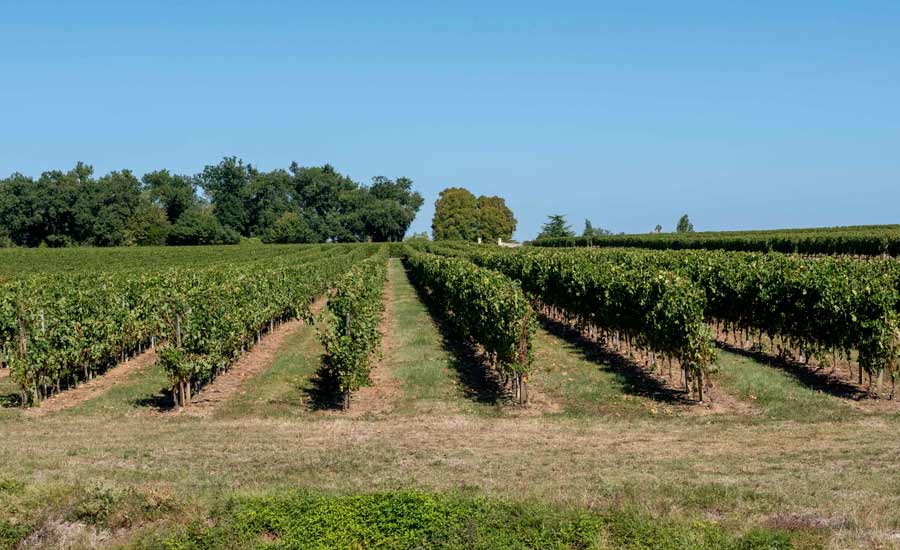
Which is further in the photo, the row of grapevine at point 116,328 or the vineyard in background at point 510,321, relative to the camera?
the row of grapevine at point 116,328

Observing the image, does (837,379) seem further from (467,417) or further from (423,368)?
(423,368)

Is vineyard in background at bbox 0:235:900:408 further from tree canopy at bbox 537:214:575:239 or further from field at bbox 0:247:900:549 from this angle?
tree canopy at bbox 537:214:575:239

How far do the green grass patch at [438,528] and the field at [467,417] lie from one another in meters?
0.02

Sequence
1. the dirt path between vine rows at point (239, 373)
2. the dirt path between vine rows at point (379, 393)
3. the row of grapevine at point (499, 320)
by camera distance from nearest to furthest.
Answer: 1. the dirt path between vine rows at point (379, 393)
2. the row of grapevine at point (499, 320)
3. the dirt path between vine rows at point (239, 373)

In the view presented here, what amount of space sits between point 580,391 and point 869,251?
41.9m

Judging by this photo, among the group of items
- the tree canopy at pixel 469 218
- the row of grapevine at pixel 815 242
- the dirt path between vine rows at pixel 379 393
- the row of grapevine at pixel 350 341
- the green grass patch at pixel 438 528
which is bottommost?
the dirt path between vine rows at pixel 379 393

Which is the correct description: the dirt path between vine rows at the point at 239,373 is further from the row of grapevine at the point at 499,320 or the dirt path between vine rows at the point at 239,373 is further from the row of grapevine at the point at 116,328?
the row of grapevine at the point at 499,320

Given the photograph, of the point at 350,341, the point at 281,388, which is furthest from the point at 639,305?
the point at 281,388

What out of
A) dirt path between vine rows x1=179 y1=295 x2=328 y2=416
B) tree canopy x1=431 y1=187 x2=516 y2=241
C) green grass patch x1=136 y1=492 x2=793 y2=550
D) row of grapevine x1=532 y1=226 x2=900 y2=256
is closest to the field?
green grass patch x1=136 y1=492 x2=793 y2=550

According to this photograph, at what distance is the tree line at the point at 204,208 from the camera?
382 feet

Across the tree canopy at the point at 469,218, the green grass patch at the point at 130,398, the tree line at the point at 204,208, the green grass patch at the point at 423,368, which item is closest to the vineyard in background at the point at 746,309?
the green grass patch at the point at 423,368

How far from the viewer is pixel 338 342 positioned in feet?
58.3

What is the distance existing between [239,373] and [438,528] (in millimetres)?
14211

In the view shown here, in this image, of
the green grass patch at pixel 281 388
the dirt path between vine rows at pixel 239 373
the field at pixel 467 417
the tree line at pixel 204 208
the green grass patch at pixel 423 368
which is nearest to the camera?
the field at pixel 467 417
